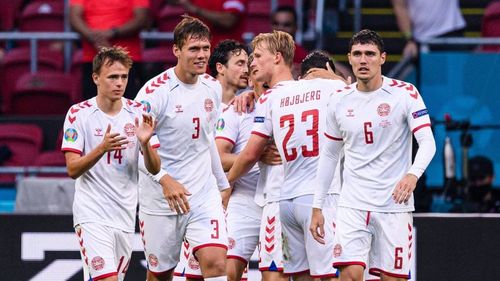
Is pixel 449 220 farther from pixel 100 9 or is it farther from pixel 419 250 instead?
pixel 100 9

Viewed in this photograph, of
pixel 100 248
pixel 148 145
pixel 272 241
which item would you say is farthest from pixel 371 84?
pixel 100 248

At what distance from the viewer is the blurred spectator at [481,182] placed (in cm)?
1317

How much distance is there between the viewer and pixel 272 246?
10.9 meters

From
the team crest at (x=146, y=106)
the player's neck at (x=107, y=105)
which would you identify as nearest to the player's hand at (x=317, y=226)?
the team crest at (x=146, y=106)

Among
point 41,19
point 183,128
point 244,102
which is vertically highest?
point 41,19

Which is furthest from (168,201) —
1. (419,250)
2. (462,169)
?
(462,169)

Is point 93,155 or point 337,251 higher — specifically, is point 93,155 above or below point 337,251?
above

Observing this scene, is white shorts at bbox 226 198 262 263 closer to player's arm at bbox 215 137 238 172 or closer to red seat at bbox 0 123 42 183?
player's arm at bbox 215 137 238 172

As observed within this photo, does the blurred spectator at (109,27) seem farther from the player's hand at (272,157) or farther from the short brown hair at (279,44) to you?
the short brown hair at (279,44)

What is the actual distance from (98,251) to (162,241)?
650 millimetres

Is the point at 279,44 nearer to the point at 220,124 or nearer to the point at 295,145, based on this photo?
the point at 295,145

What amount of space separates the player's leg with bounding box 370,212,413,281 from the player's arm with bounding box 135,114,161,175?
5.48 ft

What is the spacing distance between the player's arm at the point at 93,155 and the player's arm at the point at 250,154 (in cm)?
127

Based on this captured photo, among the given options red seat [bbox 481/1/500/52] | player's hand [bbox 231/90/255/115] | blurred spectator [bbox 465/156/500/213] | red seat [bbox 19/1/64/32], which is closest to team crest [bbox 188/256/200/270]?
player's hand [bbox 231/90/255/115]
